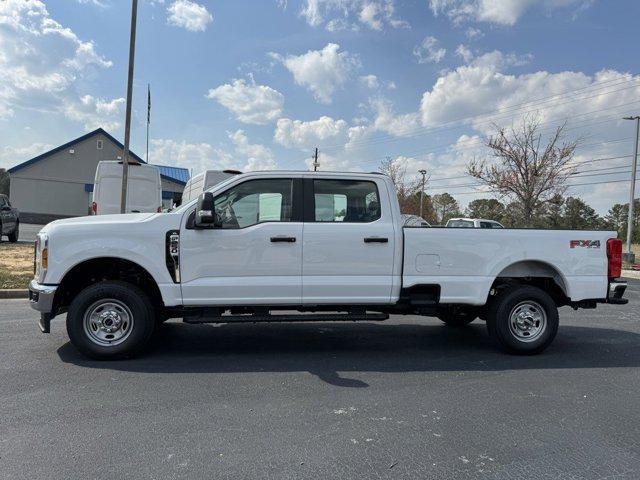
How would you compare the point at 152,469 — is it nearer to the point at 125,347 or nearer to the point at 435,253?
the point at 125,347

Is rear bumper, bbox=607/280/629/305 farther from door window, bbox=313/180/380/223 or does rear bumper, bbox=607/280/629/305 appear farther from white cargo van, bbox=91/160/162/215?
white cargo van, bbox=91/160/162/215

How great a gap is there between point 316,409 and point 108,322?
251cm

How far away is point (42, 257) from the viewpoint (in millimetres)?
5078

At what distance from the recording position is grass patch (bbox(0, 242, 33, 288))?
9.75 m

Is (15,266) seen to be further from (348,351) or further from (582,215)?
(582,215)

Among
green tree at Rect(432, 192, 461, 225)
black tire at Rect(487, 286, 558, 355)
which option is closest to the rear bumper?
black tire at Rect(487, 286, 558, 355)

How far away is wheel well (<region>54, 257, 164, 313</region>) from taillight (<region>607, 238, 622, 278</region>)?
17.0ft

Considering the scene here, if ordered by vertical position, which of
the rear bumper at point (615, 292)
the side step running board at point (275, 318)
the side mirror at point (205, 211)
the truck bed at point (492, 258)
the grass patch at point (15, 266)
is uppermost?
the side mirror at point (205, 211)

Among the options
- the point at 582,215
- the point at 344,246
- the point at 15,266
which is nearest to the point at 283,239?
the point at 344,246

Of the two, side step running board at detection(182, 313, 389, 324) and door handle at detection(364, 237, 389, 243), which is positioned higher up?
door handle at detection(364, 237, 389, 243)

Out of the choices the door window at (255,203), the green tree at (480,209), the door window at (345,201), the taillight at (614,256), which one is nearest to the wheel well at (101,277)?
the door window at (255,203)

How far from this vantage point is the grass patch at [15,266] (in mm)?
9750

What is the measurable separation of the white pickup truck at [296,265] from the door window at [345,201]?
12 millimetres

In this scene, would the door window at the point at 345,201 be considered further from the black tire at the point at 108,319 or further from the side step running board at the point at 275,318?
the black tire at the point at 108,319
